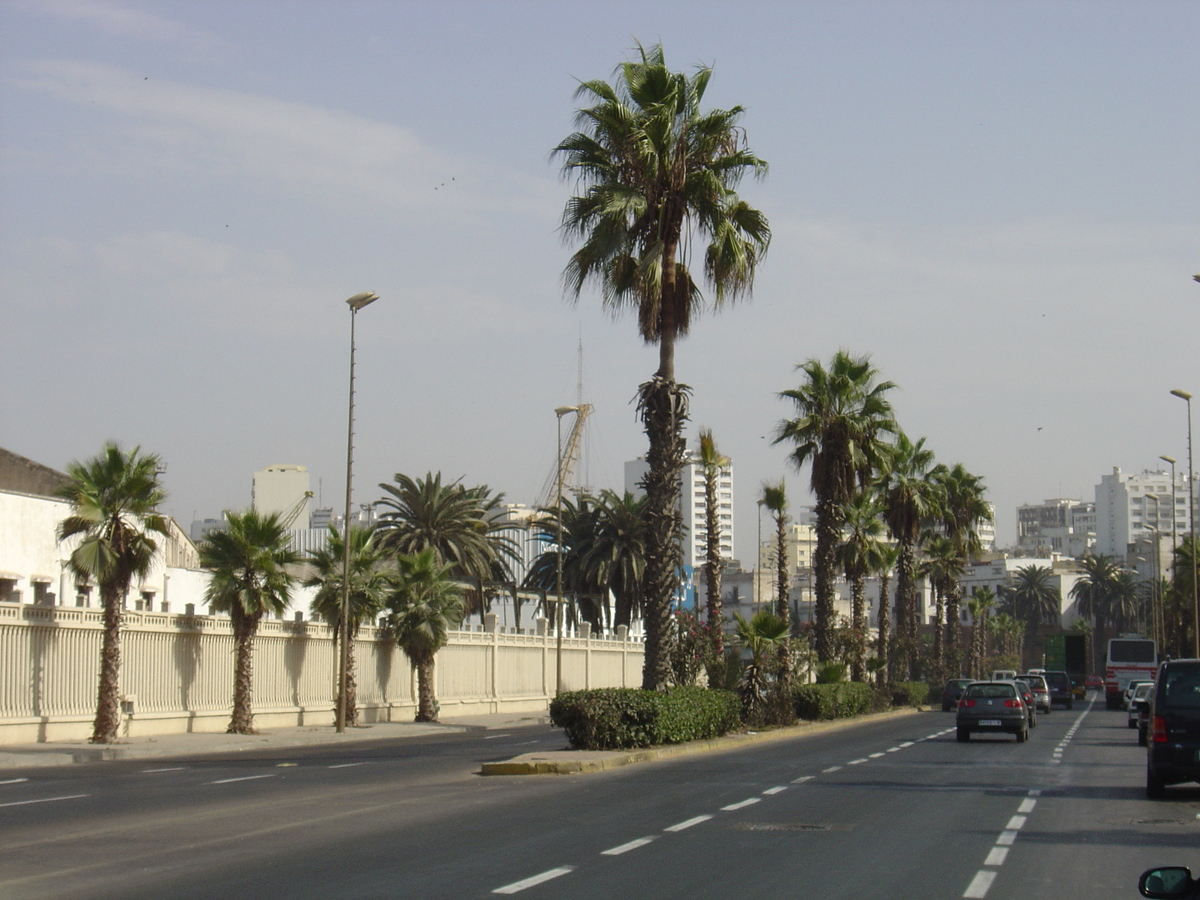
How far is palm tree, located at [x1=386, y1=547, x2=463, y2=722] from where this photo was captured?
139 feet

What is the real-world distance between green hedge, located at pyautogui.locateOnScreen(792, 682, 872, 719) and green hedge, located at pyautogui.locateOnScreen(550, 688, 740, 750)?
39.2 ft

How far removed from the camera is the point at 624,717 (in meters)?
25.0

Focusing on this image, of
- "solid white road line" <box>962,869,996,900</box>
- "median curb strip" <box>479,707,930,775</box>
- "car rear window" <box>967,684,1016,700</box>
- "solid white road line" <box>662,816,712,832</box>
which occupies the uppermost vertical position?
"solid white road line" <box>962,869,996,900</box>

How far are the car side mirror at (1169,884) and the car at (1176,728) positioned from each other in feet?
45.3

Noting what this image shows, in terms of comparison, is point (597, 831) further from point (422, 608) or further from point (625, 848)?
point (422, 608)

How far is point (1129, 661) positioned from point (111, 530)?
56.5m

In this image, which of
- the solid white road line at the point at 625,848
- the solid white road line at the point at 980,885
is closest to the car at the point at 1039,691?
the solid white road line at the point at 625,848

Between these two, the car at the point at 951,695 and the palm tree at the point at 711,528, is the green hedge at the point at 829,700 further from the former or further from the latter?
the car at the point at 951,695

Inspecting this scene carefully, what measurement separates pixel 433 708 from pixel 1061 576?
130m

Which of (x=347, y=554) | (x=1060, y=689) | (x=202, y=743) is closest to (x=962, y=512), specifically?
(x=1060, y=689)

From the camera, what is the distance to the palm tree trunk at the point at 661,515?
89.1 feet

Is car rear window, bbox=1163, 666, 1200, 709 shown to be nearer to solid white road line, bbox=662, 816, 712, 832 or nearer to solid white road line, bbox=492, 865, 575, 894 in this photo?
solid white road line, bbox=662, 816, 712, 832

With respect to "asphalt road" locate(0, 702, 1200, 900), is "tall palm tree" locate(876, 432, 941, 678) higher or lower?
higher

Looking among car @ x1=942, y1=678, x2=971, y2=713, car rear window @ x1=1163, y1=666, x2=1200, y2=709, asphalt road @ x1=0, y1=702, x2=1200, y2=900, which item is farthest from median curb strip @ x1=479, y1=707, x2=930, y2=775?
car @ x1=942, y1=678, x2=971, y2=713
